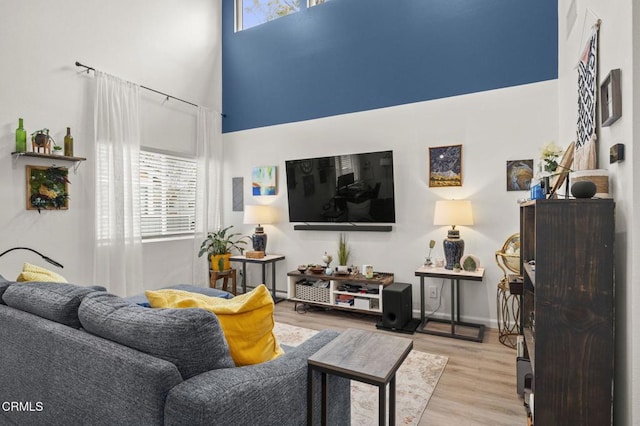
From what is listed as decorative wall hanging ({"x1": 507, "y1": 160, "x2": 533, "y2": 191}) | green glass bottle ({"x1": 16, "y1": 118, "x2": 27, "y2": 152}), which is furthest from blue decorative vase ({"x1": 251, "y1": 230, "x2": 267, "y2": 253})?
decorative wall hanging ({"x1": 507, "y1": 160, "x2": 533, "y2": 191})

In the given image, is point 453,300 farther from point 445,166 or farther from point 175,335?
point 175,335

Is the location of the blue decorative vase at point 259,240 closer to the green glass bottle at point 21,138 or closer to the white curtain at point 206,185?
the white curtain at point 206,185

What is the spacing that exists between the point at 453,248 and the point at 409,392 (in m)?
1.63

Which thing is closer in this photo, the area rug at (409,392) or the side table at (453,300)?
the area rug at (409,392)

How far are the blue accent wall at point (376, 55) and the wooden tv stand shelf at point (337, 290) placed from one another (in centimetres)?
207

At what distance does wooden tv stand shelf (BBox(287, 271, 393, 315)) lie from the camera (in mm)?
3853

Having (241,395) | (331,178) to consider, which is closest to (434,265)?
(331,178)

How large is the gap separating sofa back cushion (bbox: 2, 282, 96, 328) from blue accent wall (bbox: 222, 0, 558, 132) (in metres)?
Result: 3.57

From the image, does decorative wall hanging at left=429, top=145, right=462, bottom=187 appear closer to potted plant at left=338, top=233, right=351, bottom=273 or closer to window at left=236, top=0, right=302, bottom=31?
potted plant at left=338, top=233, right=351, bottom=273

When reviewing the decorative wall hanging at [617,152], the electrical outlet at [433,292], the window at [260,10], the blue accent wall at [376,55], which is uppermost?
the window at [260,10]

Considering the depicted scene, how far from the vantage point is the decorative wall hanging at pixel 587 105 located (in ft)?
6.35

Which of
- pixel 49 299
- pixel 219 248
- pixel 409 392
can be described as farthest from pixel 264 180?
pixel 49 299

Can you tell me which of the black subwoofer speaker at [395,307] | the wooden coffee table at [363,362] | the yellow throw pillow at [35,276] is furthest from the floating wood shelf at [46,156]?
the black subwoofer speaker at [395,307]

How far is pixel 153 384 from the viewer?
3.63 feet
